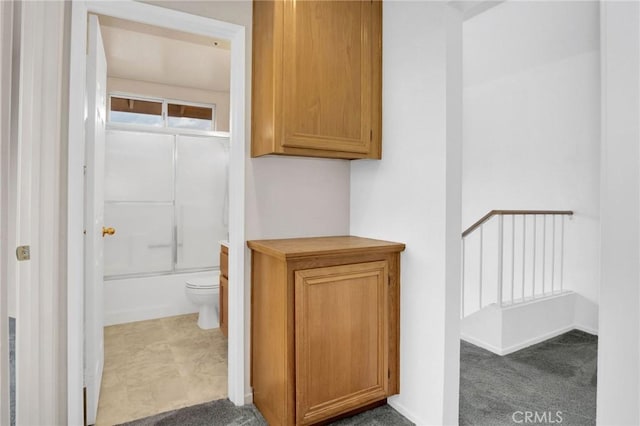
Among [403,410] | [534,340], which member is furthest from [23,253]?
[534,340]

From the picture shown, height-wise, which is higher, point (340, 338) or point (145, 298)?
point (340, 338)

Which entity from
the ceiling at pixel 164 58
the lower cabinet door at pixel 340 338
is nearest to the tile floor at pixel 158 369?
the lower cabinet door at pixel 340 338

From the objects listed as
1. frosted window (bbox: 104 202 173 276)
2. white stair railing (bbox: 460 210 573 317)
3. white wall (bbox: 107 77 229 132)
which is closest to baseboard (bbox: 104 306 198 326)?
frosted window (bbox: 104 202 173 276)

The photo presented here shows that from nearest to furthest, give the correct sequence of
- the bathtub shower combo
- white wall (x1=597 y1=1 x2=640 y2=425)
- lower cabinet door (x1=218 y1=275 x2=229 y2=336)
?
white wall (x1=597 y1=1 x2=640 y2=425) → lower cabinet door (x1=218 y1=275 x2=229 y2=336) → the bathtub shower combo

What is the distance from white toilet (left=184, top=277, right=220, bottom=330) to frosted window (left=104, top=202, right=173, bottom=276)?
27.8 inches

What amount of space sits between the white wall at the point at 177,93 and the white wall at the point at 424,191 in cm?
304

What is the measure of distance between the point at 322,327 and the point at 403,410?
69cm

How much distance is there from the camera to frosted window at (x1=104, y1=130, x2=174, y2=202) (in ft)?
12.0

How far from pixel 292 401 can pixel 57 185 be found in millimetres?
1434

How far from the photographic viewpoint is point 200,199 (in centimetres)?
407

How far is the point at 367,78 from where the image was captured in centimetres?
206

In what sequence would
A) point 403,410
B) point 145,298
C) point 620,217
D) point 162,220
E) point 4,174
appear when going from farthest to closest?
point 162,220 < point 145,298 < point 403,410 < point 4,174 < point 620,217

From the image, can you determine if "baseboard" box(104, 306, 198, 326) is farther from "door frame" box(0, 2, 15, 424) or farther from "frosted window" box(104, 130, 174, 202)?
"door frame" box(0, 2, 15, 424)

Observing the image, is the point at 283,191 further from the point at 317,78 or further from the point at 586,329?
the point at 586,329
